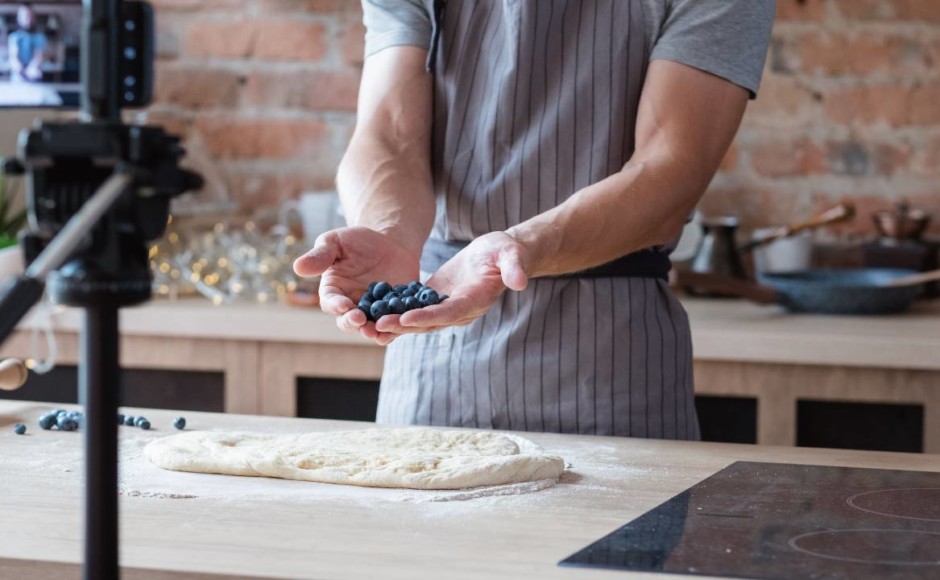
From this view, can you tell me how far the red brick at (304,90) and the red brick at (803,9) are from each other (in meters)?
0.95

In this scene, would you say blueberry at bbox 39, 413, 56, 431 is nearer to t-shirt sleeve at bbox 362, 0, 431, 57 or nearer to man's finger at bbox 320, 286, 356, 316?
man's finger at bbox 320, 286, 356, 316

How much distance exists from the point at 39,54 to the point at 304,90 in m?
0.58

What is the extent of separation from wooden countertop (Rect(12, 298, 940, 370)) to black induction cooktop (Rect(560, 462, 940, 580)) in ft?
2.77

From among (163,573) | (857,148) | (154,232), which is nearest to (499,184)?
(163,573)

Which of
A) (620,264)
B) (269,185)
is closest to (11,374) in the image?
(620,264)

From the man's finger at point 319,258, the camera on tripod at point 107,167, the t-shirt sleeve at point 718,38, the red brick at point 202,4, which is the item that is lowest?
the man's finger at point 319,258

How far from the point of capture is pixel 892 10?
105 inches

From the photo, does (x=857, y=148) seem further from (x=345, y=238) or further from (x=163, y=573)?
(x=163, y=573)

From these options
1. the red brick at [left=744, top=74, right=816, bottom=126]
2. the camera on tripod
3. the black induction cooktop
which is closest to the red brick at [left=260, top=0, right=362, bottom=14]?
the red brick at [left=744, top=74, right=816, bottom=126]

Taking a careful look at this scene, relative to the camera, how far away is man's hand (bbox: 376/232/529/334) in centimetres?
128

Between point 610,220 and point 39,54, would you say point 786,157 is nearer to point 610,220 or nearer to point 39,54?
point 610,220

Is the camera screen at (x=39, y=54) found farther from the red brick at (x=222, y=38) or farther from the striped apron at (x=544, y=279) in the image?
the striped apron at (x=544, y=279)

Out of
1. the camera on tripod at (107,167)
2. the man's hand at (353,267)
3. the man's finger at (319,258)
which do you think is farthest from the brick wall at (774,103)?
the camera on tripod at (107,167)

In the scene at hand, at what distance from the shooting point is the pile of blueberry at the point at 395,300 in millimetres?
1327
